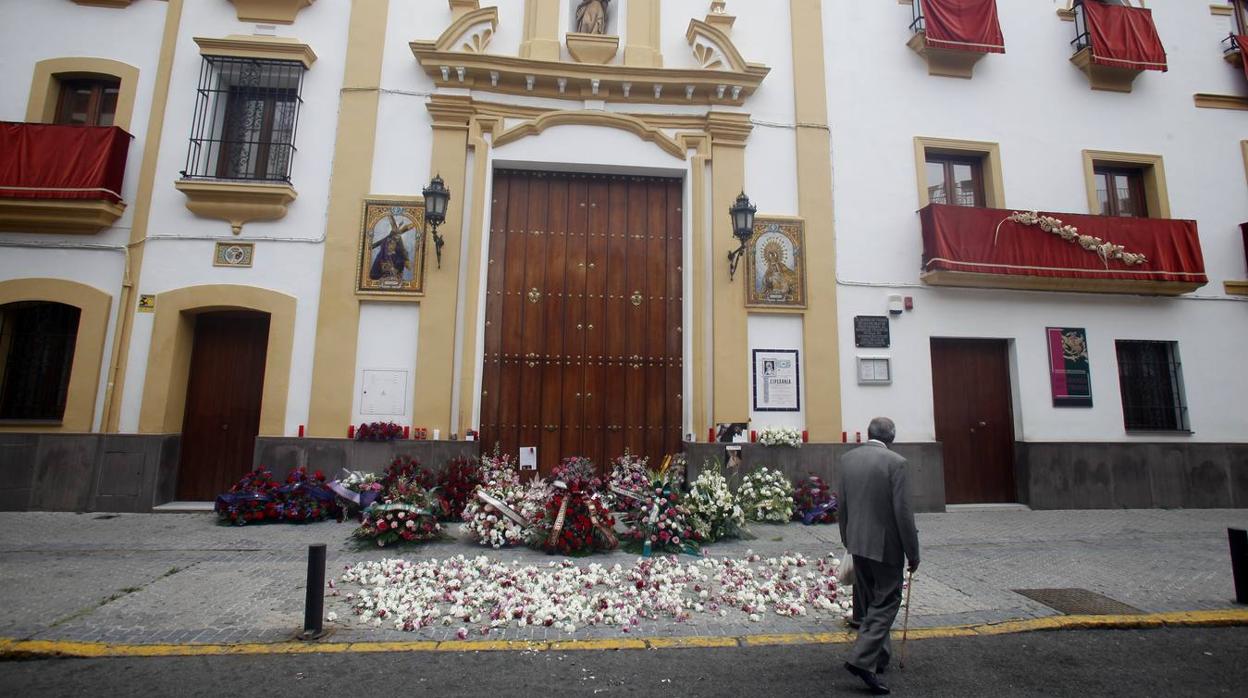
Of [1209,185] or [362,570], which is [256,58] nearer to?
[362,570]

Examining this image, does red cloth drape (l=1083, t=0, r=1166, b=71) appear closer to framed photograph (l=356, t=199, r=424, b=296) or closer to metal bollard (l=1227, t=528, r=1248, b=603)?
metal bollard (l=1227, t=528, r=1248, b=603)

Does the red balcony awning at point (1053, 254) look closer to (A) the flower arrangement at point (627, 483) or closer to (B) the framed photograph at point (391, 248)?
(A) the flower arrangement at point (627, 483)

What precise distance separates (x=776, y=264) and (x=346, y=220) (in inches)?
262

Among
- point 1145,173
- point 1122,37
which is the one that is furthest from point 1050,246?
point 1122,37

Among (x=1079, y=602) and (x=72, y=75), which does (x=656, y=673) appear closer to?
(x=1079, y=602)

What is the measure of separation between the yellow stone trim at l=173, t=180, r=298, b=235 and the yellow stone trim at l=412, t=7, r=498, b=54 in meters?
3.16

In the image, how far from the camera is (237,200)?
28.7 ft

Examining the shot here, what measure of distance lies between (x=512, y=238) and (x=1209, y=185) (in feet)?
41.5

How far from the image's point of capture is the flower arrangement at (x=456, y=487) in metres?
7.60

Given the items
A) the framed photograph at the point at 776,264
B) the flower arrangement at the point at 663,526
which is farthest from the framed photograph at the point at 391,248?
the framed photograph at the point at 776,264

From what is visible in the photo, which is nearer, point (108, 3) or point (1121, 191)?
point (108, 3)

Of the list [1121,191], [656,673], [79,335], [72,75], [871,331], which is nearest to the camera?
[656,673]

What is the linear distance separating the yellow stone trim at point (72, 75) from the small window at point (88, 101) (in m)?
0.12

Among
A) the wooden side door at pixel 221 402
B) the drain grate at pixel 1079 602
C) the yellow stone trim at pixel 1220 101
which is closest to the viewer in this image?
the drain grate at pixel 1079 602
